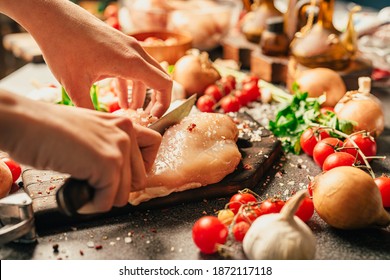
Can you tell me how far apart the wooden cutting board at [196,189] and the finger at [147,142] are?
162 mm

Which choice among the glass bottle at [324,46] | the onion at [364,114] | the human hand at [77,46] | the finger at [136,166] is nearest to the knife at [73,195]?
the finger at [136,166]

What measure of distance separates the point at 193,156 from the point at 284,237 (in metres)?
0.45

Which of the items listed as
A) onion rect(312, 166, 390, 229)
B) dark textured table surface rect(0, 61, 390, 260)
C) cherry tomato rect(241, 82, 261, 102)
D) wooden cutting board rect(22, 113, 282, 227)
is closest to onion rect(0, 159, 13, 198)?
wooden cutting board rect(22, 113, 282, 227)

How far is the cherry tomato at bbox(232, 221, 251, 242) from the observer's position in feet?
4.05

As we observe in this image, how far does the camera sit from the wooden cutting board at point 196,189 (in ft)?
4.35

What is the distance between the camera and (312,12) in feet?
7.37

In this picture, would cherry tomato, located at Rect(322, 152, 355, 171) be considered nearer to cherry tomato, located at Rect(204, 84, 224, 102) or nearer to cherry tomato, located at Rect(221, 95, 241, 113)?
cherry tomato, located at Rect(221, 95, 241, 113)

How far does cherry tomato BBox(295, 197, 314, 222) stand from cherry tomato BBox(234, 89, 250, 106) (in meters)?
0.89

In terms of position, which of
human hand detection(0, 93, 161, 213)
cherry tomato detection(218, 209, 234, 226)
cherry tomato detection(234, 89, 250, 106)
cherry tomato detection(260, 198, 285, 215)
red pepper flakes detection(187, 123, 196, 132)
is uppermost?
human hand detection(0, 93, 161, 213)

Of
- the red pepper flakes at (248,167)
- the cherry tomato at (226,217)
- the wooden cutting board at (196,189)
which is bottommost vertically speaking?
the wooden cutting board at (196,189)

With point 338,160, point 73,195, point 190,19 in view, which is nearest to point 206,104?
point 338,160

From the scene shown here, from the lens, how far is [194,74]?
7.20ft

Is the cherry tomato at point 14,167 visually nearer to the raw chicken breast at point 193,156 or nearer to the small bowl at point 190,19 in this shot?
the raw chicken breast at point 193,156

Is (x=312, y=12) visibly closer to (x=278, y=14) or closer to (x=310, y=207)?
(x=278, y=14)
